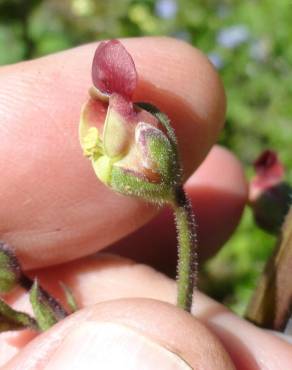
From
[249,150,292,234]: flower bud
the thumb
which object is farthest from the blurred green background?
the thumb

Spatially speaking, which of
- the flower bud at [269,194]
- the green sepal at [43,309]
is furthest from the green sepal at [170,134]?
the flower bud at [269,194]

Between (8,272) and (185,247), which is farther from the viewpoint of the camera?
(8,272)

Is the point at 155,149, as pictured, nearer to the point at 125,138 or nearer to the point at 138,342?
the point at 125,138

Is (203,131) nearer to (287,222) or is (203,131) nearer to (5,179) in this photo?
(287,222)

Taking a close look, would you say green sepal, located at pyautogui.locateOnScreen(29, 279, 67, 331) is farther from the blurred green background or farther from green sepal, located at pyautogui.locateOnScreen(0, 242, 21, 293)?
the blurred green background

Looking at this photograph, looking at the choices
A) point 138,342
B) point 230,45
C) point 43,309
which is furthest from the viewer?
point 230,45

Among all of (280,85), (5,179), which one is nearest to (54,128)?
(5,179)

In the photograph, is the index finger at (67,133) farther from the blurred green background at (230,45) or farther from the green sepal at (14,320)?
the blurred green background at (230,45)

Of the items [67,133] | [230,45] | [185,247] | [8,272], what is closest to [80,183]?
[67,133]
